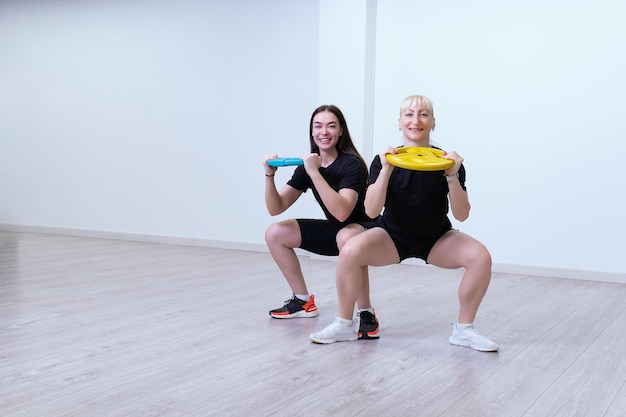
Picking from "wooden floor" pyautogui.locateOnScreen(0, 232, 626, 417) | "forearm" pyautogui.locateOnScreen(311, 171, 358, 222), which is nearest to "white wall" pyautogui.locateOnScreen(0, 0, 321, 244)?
"wooden floor" pyautogui.locateOnScreen(0, 232, 626, 417)

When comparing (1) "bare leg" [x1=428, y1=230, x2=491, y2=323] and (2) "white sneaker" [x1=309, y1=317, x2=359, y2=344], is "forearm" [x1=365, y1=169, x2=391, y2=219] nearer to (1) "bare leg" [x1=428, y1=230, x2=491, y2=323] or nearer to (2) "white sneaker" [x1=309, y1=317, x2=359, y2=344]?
(1) "bare leg" [x1=428, y1=230, x2=491, y2=323]

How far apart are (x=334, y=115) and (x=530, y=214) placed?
2035mm

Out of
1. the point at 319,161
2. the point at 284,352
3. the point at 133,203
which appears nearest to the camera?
the point at 284,352

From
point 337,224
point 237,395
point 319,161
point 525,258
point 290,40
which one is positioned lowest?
point 525,258

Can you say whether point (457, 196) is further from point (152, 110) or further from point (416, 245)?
point (152, 110)

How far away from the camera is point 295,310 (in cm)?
286

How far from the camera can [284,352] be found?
91.4 inches

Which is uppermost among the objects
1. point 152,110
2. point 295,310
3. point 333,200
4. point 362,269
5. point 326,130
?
point 326,130

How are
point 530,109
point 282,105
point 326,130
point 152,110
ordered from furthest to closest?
point 152,110
point 282,105
point 530,109
point 326,130

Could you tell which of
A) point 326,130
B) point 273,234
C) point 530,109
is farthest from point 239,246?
point 326,130

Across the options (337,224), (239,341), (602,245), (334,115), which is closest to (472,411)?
(239,341)

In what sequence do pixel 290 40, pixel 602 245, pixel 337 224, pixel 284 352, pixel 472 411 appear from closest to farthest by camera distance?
pixel 472 411
pixel 284 352
pixel 337 224
pixel 602 245
pixel 290 40

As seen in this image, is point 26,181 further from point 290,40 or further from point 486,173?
point 486,173

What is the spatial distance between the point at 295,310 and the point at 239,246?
2444mm
